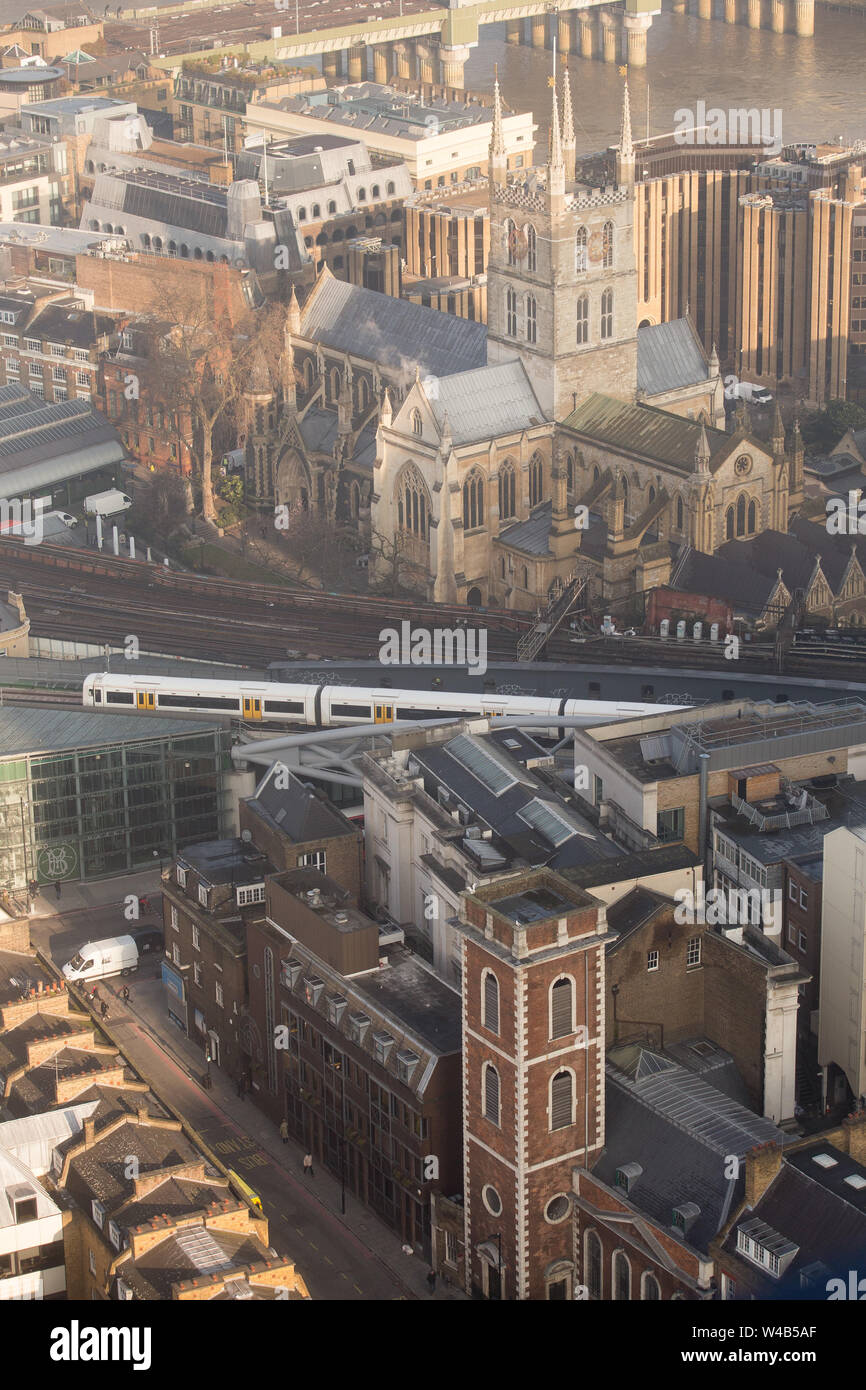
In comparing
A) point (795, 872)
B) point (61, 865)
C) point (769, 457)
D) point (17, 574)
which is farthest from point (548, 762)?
point (17, 574)

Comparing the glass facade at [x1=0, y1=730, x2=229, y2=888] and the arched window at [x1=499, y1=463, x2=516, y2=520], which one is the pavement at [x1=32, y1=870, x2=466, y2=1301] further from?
the arched window at [x1=499, y1=463, x2=516, y2=520]

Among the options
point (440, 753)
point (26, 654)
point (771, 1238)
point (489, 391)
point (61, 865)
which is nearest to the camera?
point (771, 1238)

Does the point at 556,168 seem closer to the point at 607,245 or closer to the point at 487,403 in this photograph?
the point at 607,245

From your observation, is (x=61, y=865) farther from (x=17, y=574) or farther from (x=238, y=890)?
(x=17, y=574)

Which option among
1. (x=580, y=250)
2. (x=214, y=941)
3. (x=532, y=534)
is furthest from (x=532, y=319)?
(x=214, y=941)

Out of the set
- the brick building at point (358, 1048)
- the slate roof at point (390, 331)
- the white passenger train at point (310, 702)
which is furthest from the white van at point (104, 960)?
the slate roof at point (390, 331)

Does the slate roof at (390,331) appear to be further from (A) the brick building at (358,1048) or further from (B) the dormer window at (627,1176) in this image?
(B) the dormer window at (627,1176)
